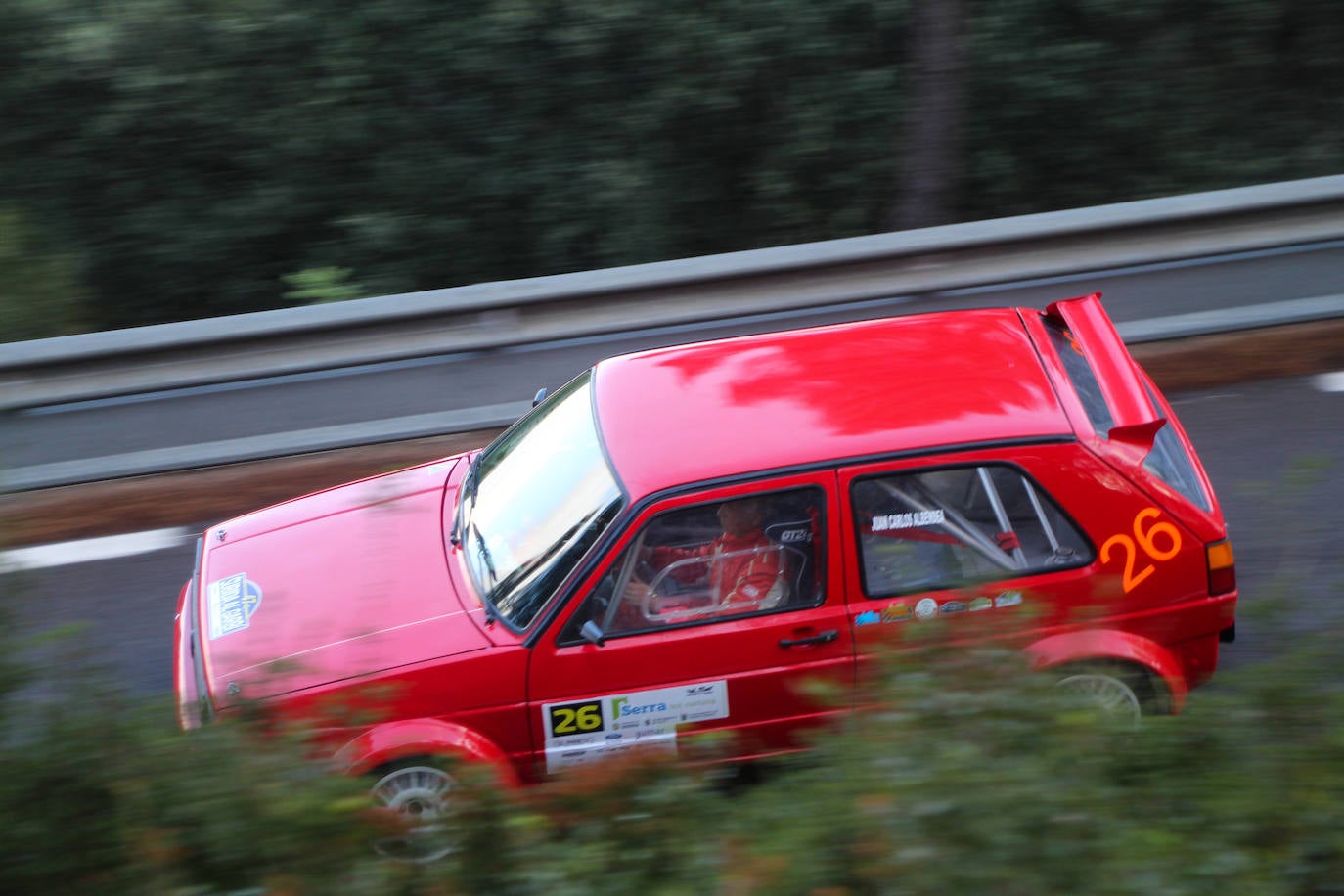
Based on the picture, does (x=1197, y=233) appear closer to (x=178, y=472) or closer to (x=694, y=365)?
(x=694, y=365)

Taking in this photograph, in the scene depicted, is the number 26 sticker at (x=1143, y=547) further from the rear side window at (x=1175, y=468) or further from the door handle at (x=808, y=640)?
the door handle at (x=808, y=640)

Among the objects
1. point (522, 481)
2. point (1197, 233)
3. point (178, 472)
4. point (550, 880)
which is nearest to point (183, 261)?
point (178, 472)

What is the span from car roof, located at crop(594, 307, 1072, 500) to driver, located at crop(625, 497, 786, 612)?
0.22 meters

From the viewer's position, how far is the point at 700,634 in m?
4.29

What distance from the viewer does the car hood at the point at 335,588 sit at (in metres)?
4.26

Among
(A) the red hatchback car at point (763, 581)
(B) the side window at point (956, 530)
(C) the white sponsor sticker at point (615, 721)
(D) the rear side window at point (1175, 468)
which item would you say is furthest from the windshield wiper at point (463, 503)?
(D) the rear side window at point (1175, 468)

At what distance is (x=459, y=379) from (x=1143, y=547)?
13.6ft

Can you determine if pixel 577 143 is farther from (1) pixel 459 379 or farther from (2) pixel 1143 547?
(2) pixel 1143 547

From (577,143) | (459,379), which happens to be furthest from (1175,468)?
(577,143)

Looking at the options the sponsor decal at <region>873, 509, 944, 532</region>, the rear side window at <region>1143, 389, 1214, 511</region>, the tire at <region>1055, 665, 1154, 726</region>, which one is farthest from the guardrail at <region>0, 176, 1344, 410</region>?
the tire at <region>1055, 665, 1154, 726</region>

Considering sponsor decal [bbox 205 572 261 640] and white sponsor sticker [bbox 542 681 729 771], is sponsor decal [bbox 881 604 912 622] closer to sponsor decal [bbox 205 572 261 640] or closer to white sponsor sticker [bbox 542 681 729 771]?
white sponsor sticker [bbox 542 681 729 771]

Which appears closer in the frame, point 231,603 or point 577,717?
point 577,717

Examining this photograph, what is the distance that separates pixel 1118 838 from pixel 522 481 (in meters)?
2.83

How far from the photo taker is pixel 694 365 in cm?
494
